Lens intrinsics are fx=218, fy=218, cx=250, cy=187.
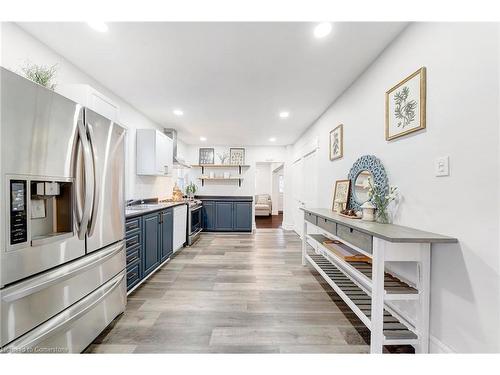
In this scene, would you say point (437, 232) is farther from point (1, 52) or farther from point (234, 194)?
point (234, 194)

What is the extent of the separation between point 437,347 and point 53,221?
2667 millimetres

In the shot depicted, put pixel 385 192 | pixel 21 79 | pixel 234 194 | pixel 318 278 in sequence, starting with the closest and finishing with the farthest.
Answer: pixel 21 79 → pixel 385 192 → pixel 318 278 → pixel 234 194

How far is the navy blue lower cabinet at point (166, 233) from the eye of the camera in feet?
10.5

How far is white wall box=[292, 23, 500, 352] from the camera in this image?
3.83 feet

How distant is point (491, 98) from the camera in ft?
3.79

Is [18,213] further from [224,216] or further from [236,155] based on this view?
[236,155]

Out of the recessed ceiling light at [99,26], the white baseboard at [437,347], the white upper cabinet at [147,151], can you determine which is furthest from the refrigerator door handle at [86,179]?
the white baseboard at [437,347]

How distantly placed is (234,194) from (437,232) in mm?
5403

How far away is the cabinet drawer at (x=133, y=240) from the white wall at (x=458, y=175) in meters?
2.62

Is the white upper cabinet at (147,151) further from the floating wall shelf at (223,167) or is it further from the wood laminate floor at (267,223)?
the wood laminate floor at (267,223)

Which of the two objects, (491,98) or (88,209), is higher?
(491,98)

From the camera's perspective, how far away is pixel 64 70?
2264 millimetres

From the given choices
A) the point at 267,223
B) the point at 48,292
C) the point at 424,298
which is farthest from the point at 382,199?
the point at 267,223
